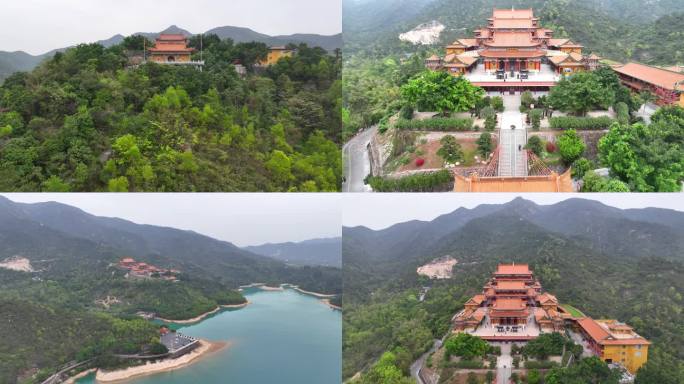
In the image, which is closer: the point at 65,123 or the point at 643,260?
the point at 643,260

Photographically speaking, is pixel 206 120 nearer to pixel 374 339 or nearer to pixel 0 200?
pixel 0 200

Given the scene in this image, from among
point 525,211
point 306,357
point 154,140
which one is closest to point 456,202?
point 525,211

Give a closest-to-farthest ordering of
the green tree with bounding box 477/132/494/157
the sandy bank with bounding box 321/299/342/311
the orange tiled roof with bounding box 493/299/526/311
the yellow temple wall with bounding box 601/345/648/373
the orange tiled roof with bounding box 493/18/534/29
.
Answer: the yellow temple wall with bounding box 601/345/648/373 < the orange tiled roof with bounding box 493/299/526/311 < the sandy bank with bounding box 321/299/342/311 < the green tree with bounding box 477/132/494/157 < the orange tiled roof with bounding box 493/18/534/29

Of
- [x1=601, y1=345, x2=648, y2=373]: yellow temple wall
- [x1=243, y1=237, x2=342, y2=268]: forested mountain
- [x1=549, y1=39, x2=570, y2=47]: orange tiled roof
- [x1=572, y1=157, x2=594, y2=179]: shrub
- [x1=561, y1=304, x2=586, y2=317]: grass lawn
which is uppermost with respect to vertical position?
[x1=549, y1=39, x2=570, y2=47]: orange tiled roof

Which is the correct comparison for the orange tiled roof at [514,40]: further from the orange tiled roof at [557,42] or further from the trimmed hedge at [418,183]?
the trimmed hedge at [418,183]

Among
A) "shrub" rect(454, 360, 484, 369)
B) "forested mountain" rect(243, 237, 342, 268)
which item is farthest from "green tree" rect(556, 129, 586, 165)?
"forested mountain" rect(243, 237, 342, 268)

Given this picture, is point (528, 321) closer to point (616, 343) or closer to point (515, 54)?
point (616, 343)

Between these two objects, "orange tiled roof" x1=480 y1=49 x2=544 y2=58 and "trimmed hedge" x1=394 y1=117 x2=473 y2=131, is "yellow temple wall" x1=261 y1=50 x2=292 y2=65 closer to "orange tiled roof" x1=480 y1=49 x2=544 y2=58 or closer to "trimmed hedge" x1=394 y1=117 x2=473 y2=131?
"trimmed hedge" x1=394 y1=117 x2=473 y2=131
